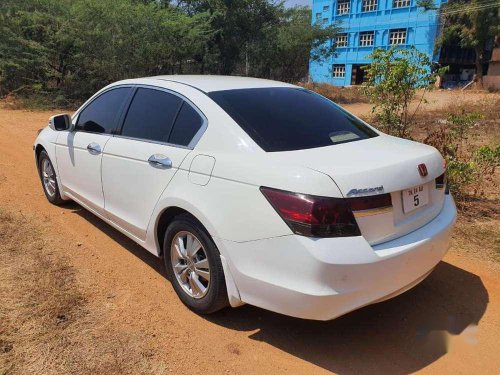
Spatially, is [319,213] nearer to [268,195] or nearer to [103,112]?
[268,195]

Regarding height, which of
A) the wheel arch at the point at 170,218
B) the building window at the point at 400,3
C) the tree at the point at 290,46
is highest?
the building window at the point at 400,3

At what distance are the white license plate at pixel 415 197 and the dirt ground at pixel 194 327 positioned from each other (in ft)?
3.01

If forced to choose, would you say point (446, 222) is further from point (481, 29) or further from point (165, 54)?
point (481, 29)

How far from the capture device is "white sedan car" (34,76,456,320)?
99.0 inches

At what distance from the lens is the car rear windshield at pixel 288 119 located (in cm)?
302

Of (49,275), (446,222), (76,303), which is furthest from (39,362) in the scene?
(446,222)

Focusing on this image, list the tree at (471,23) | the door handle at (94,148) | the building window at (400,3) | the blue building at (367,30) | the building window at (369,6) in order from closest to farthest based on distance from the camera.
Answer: the door handle at (94,148) < the tree at (471,23) < the blue building at (367,30) < the building window at (400,3) < the building window at (369,6)

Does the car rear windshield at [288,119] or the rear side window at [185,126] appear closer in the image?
the car rear windshield at [288,119]

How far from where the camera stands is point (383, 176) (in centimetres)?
265

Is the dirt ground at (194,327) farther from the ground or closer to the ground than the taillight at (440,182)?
closer to the ground

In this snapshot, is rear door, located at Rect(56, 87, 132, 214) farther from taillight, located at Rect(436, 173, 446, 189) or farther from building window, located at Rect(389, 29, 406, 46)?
building window, located at Rect(389, 29, 406, 46)

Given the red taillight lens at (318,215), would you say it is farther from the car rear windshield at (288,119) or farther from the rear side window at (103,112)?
the rear side window at (103,112)

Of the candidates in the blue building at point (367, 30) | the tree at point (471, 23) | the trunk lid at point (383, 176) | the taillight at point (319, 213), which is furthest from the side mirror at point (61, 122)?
the tree at point (471, 23)

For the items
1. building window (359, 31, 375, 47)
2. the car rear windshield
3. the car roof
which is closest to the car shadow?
the car rear windshield
